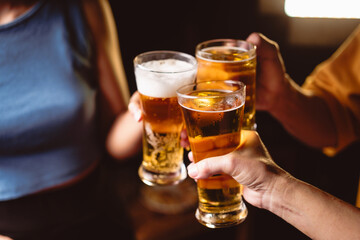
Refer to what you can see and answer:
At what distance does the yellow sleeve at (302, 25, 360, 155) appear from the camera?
1602mm

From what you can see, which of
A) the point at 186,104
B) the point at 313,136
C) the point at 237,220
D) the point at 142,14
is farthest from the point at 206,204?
the point at 142,14

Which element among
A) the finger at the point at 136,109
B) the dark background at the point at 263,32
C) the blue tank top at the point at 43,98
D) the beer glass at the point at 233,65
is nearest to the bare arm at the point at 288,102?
the beer glass at the point at 233,65

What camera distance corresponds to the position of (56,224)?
60.8 inches

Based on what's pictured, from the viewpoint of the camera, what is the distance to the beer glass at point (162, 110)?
1.11 m

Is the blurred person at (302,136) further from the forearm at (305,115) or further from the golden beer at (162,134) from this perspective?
the golden beer at (162,134)

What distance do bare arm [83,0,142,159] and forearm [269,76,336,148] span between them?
65cm

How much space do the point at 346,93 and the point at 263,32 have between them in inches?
68.4

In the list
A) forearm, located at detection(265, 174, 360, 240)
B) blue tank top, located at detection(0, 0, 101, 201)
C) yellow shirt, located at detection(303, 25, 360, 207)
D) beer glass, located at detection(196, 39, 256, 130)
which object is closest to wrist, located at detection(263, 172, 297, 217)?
forearm, located at detection(265, 174, 360, 240)

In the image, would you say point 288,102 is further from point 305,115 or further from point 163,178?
point 163,178

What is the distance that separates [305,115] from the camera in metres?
1.56

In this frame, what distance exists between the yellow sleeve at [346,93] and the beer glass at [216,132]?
78 centimetres

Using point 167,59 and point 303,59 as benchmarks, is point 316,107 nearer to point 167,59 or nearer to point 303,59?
point 167,59

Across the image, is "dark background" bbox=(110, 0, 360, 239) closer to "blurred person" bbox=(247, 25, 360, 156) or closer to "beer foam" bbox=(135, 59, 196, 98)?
"blurred person" bbox=(247, 25, 360, 156)

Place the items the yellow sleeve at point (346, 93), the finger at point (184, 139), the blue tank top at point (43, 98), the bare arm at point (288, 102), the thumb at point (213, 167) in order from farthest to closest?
the yellow sleeve at point (346, 93) → the blue tank top at point (43, 98) → the bare arm at point (288, 102) → the finger at point (184, 139) → the thumb at point (213, 167)
